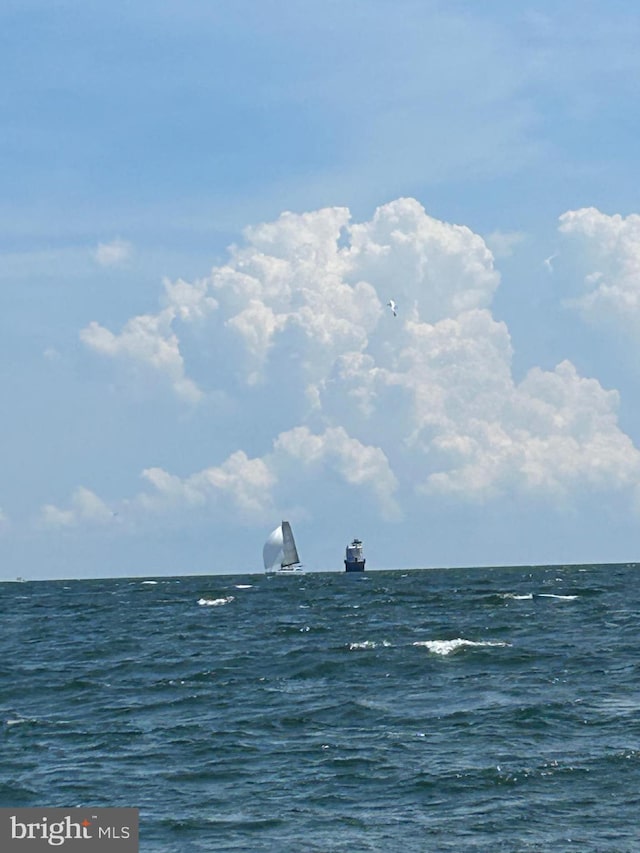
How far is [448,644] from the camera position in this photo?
57.9 m

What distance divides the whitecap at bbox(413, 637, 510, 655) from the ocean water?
334 millimetres

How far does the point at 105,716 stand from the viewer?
1671 inches

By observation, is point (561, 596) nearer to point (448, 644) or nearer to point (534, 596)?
point (534, 596)

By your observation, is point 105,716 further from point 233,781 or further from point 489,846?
point 489,846

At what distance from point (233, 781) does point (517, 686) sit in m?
16.4

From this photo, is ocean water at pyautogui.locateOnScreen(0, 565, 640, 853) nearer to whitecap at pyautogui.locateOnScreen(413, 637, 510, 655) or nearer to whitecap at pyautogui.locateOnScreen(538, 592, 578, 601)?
whitecap at pyautogui.locateOnScreen(413, 637, 510, 655)

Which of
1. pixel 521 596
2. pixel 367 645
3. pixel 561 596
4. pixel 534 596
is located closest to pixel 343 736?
pixel 367 645

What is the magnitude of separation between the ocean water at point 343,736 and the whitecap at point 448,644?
0.33 meters

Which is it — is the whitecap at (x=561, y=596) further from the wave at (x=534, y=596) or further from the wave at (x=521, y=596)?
the wave at (x=521, y=596)

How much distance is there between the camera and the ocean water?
27.8m

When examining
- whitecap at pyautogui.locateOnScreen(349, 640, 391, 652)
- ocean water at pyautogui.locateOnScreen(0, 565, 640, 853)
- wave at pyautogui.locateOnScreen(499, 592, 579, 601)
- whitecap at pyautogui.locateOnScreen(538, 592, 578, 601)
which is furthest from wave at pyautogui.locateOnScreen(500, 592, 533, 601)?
whitecap at pyautogui.locateOnScreen(349, 640, 391, 652)

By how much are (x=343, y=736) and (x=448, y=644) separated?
21.4 meters

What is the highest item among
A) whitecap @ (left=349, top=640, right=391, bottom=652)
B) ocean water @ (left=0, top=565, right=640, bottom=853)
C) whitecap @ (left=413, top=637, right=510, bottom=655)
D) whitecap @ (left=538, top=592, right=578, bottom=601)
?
whitecap @ (left=538, top=592, right=578, bottom=601)

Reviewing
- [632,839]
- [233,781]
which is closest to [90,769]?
[233,781]
